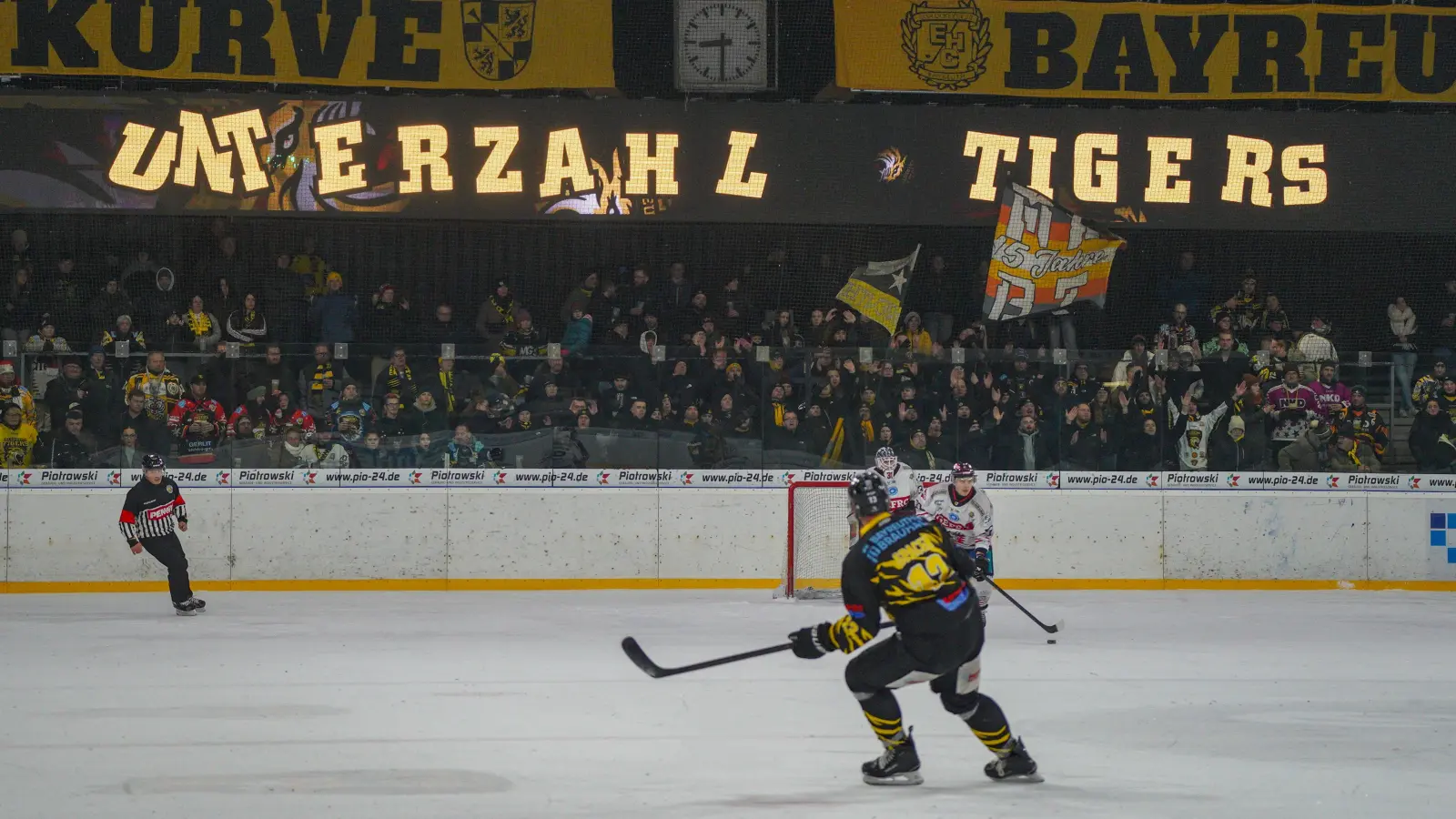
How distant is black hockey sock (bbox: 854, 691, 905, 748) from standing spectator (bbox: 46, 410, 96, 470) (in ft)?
32.6

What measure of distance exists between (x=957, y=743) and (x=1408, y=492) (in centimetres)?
936

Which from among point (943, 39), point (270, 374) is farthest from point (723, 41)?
point (270, 374)

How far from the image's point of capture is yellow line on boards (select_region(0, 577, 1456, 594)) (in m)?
14.1

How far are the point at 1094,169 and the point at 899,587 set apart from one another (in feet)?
37.5

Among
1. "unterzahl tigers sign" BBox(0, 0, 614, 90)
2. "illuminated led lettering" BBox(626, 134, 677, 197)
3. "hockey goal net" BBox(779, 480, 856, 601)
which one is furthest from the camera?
"illuminated led lettering" BBox(626, 134, 677, 197)

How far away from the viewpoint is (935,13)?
16.2 m

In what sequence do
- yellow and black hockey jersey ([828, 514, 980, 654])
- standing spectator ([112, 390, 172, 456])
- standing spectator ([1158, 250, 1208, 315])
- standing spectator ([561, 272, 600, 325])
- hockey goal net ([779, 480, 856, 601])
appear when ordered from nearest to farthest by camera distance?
yellow and black hockey jersey ([828, 514, 980, 654]) < hockey goal net ([779, 480, 856, 601]) < standing spectator ([112, 390, 172, 456]) < standing spectator ([561, 272, 600, 325]) < standing spectator ([1158, 250, 1208, 315])

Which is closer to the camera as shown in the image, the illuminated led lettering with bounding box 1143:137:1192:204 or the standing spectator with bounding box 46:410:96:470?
the standing spectator with bounding box 46:410:96:470

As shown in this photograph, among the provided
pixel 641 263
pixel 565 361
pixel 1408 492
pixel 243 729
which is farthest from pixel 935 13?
pixel 243 729

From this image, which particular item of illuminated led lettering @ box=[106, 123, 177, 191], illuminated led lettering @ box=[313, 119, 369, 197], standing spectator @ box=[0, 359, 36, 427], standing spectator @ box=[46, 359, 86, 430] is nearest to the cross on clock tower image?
illuminated led lettering @ box=[313, 119, 369, 197]

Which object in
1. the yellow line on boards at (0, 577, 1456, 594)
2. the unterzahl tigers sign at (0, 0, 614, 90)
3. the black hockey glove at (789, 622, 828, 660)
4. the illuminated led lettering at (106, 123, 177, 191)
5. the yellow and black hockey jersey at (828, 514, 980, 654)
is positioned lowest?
the yellow line on boards at (0, 577, 1456, 594)

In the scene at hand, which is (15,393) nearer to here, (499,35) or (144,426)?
(144,426)

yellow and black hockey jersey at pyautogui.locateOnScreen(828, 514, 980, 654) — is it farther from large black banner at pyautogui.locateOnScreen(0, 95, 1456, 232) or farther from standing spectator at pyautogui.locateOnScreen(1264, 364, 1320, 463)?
large black banner at pyautogui.locateOnScreen(0, 95, 1456, 232)

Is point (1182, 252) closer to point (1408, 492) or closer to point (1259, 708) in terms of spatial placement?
point (1408, 492)
